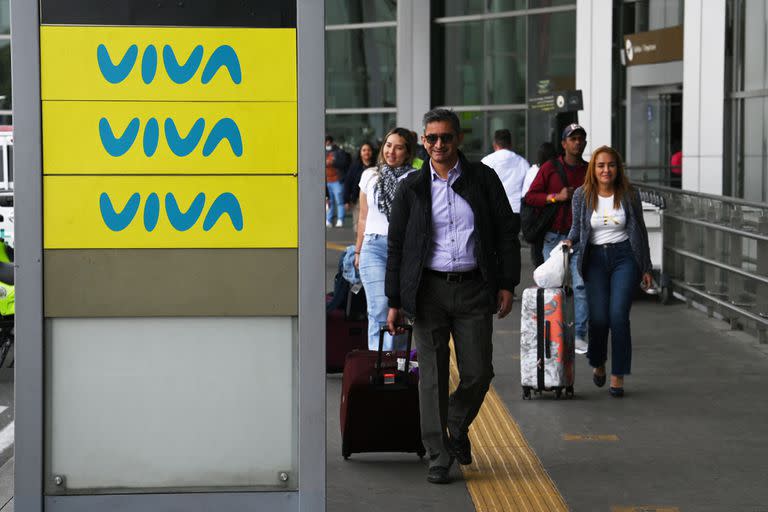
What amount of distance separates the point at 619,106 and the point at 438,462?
16.3 m

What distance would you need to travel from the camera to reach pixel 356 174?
24.2 m

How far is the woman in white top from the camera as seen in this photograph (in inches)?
344

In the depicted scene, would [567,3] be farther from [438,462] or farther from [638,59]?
[438,462]

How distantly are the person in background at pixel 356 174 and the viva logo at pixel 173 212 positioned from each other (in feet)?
51.0

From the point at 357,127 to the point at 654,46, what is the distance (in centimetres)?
1591

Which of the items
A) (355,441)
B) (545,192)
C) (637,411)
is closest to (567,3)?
(545,192)

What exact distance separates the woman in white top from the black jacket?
1.86m

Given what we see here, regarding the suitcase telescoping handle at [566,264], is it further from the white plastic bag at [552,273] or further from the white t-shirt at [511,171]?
the white t-shirt at [511,171]

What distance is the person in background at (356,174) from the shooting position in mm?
20797

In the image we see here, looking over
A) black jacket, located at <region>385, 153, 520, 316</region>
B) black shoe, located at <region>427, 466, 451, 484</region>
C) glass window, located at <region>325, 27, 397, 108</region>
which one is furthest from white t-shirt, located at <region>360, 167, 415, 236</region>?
glass window, located at <region>325, 27, 397, 108</region>

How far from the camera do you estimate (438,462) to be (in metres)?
6.73

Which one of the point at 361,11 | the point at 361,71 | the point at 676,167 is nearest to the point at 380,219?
the point at 676,167

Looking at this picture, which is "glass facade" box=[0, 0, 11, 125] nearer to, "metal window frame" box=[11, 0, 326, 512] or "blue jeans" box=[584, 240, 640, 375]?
"blue jeans" box=[584, 240, 640, 375]

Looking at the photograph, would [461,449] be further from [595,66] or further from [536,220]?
[595,66]
